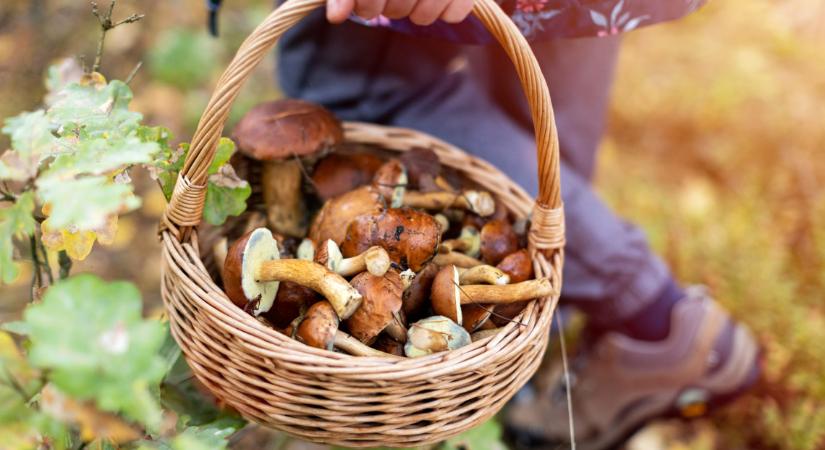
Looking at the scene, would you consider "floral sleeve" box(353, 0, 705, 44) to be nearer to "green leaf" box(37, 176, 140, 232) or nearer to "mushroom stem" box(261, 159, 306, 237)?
"mushroom stem" box(261, 159, 306, 237)

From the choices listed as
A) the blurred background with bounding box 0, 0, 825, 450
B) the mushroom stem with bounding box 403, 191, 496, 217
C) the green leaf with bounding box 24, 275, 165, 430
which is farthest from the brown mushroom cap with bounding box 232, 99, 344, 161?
the blurred background with bounding box 0, 0, 825, 450

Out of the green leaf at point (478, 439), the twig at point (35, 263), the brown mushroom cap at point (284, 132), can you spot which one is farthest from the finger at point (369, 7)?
the green leaf at point (478, 439)

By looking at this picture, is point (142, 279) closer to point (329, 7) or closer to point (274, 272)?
point (274, 272)

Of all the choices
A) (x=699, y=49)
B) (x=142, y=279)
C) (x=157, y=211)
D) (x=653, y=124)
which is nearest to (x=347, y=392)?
(x=142, y=279)

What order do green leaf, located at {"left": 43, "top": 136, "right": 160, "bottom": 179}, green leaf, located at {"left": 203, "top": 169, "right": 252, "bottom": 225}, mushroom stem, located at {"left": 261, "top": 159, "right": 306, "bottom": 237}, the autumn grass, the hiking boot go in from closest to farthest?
green leaf, located at {"left": 43, "top": 136, "right": 160, "bottom": 179} < green leaf, located at {"left": 203, "top": 169, "right": 252, "bottom": 225} < mushroom stem, located at {"left": 261, "top": 159, "right": 306, "bottom": 237} < the hiking boot < the autumn grass

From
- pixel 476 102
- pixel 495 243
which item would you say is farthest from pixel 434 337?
pixel 476 102

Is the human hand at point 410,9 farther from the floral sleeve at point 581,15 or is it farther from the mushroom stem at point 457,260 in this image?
the mushroom stem at point 457,260
